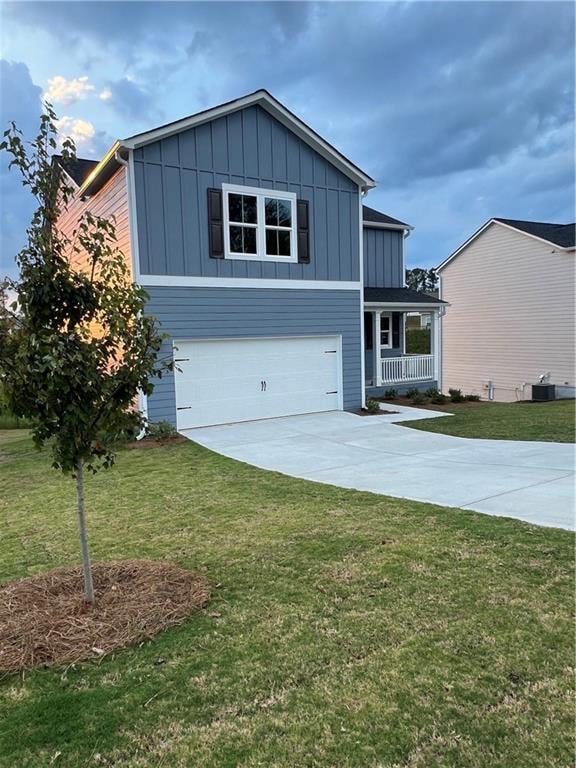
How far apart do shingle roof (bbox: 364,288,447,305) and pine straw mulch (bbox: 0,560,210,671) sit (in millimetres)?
13360

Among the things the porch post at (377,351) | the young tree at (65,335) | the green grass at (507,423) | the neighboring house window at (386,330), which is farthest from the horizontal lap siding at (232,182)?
the young tree at (65,335)

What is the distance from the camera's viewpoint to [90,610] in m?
3.58

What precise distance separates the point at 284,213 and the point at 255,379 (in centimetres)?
397

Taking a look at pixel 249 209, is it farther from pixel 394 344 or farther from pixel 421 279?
pixel 421 279

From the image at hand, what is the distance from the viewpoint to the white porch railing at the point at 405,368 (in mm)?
16656

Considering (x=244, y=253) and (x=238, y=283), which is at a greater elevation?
(x=244, y=253)

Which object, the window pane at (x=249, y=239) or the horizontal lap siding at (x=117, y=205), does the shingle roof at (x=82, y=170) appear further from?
the window pane at (x=249, y=239)

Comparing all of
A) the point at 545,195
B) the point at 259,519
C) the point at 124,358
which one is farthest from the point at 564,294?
the point at 124,358

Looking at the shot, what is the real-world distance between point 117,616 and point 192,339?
8.46 metres

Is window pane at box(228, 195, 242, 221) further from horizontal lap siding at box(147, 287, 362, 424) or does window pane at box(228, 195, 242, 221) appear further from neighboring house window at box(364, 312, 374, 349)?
neighboring house window at box(364, 312, 374, 349)

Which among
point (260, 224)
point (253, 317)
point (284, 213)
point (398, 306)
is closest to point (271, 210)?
point (284, 213)

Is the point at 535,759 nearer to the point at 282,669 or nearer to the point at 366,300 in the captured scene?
the point at 282,669

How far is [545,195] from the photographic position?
2561cm

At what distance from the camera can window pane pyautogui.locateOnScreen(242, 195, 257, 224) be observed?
12.1 m
